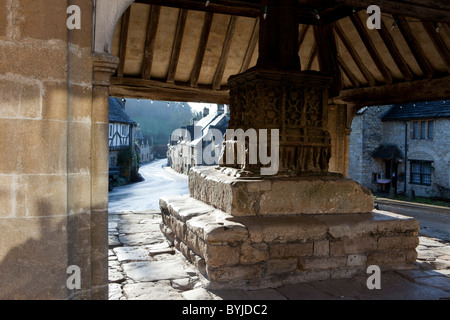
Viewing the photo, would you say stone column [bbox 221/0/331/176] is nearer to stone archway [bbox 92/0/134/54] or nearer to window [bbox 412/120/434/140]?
stone archway [bbox 92/0/134/54]

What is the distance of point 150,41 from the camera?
6.62m

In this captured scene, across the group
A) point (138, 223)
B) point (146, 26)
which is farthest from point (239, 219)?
point (146, 26)

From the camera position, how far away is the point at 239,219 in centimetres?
356

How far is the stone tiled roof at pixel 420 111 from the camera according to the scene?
18.2 meters

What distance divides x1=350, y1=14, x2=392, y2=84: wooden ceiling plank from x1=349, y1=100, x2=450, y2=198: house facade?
1283cm

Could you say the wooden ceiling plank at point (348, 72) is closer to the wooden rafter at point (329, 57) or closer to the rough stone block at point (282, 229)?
the wooden rafter at point (329, 57)

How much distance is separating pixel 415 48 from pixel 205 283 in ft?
18.8

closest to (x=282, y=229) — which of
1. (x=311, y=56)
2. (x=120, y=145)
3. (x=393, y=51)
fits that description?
(x=393, y=51)

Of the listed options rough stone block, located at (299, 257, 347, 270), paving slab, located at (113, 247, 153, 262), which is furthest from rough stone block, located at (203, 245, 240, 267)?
paving slab, located at (113, 247, 153, 262)

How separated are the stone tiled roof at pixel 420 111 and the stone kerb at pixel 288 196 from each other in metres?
16.9

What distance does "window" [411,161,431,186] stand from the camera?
19.4 metres

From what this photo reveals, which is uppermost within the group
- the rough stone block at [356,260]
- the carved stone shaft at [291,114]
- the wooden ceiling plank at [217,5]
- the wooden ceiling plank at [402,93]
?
the wooden ceiling plank at [217,5]

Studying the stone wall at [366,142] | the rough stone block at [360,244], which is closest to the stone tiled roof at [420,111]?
the stone wall at [366,142]
